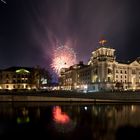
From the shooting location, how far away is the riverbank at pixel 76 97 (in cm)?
7700

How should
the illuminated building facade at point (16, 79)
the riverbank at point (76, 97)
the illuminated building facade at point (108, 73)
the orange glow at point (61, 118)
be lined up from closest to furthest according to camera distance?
the orange glow at point (61, 118) < the riverbank at point (76, 97) < the illuminated building facade at point (108, 73) < the illuminated building facade at point (16, 79)

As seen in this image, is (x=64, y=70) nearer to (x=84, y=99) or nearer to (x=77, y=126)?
(x=84, y=99)

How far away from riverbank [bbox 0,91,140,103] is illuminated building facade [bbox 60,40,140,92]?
125 ft

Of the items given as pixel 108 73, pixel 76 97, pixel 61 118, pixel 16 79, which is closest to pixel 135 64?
pixel 108 73

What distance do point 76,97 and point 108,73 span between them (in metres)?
46.7

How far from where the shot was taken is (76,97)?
3132 inches

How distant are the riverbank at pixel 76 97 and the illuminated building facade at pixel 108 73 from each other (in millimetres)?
38150

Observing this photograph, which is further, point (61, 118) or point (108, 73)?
point (108, 73)

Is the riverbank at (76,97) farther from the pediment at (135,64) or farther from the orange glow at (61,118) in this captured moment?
the pediment at (135,64)

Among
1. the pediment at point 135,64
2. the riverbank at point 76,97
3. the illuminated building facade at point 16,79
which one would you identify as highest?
the pediment at point 135,64

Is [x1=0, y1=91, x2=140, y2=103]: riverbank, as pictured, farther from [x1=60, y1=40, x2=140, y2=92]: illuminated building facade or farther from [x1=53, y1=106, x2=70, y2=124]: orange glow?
[x1=60, y1=40, x2=140, y2=92]: illuminated building facade

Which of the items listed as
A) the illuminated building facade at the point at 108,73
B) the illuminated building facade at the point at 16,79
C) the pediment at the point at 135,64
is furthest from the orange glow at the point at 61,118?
the illuminated building facade at the point at 16,79

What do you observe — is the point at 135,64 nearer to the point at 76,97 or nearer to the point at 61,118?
the point at 76,97

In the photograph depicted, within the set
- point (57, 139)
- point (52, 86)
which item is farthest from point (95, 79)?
point (57, 139)
